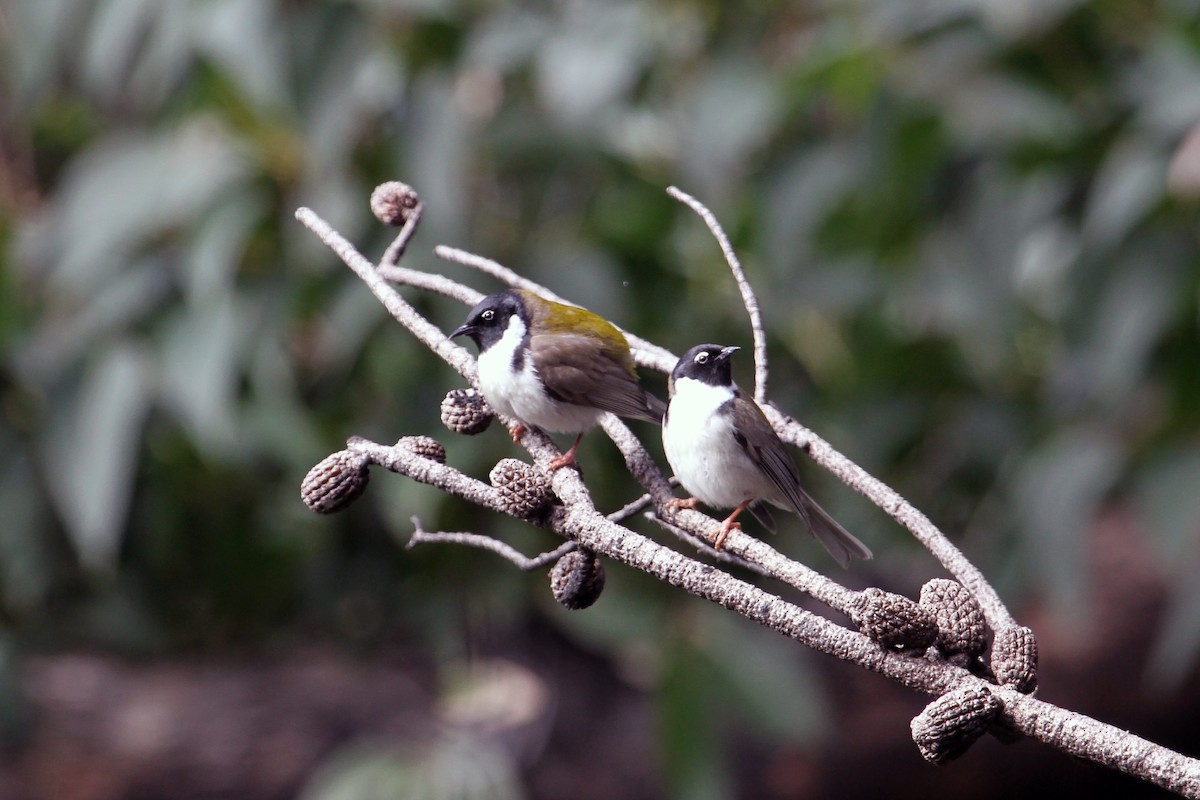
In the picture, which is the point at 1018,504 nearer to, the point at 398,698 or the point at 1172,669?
the point at 1172,669

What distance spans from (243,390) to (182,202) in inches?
22.9

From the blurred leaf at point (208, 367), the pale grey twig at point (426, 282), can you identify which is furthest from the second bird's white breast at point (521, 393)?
the blurred leaf at point (208, 367)

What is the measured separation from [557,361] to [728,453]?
0.83 feet

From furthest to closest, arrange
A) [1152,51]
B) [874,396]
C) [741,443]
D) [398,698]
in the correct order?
[398,698], [874,396], [1152,51], [741,443]

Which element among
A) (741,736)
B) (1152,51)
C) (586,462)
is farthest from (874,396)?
(741,736)

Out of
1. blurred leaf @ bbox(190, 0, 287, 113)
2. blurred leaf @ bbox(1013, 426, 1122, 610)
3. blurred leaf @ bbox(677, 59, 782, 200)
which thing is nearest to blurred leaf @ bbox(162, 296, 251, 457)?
blurred leaf @ bbox(190, 0, 287, 113)

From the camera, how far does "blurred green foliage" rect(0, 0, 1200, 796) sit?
11.0ft

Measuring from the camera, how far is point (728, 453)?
1764 mm

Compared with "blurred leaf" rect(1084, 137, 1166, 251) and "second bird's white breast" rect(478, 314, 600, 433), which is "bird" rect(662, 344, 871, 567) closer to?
"second bird's white breast" rect(478, 314, 600, 433)

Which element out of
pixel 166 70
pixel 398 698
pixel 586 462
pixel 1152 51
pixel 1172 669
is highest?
pixel 1152 51

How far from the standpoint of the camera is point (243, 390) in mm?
3918

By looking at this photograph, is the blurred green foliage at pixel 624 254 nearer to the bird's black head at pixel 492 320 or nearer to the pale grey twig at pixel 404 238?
the bird's black head at pixel 492 320

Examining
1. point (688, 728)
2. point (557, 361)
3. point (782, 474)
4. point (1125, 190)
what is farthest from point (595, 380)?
point (688, 728)

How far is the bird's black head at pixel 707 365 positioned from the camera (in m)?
1.50
